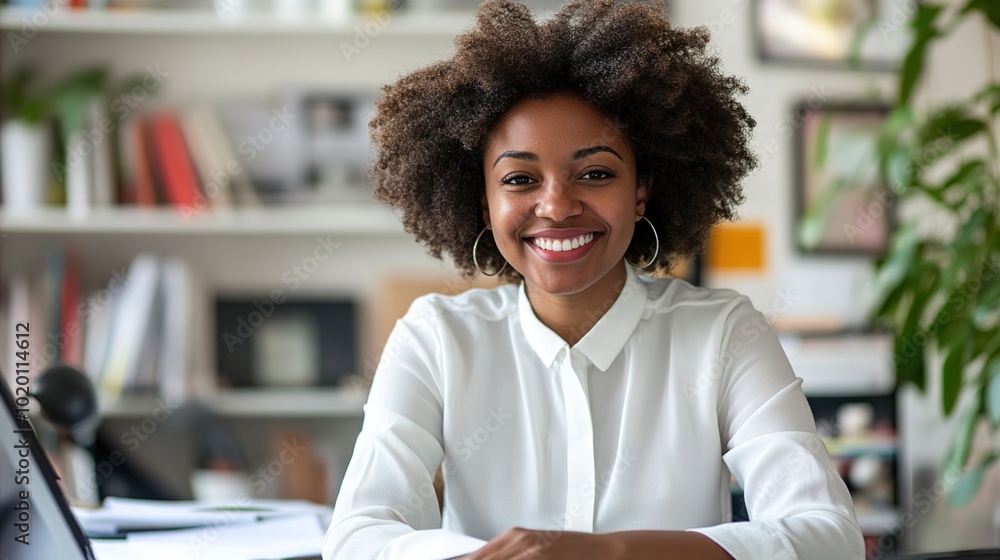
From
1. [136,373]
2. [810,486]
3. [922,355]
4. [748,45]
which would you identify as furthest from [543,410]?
[748,45]

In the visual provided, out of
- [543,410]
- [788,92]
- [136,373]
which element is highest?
[788,92]

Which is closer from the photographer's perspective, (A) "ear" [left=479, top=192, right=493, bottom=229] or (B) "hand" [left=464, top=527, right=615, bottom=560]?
(B) "hand" [left=464, top=527, right=615, bottom=560]

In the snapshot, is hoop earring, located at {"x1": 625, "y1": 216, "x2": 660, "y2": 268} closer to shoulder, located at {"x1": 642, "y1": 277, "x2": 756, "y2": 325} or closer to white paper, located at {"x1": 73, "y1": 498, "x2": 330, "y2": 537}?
shoulder, located at {"x1": 642, "y1": 277, "x2": 756, "y2": 325}

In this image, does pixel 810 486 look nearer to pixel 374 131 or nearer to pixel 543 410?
pixel 543 410

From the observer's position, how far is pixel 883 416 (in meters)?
2.79

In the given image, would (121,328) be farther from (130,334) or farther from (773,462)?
(773,462)

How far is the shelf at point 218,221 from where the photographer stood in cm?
263

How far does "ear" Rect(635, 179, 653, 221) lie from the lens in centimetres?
128

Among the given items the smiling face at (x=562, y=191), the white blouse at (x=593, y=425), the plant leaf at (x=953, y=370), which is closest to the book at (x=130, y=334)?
the white blouse at (x=593, y=425)

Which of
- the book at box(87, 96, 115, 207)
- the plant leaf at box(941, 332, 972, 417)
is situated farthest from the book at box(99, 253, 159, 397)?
the plant leaf at box(941, 332, 972, 417)

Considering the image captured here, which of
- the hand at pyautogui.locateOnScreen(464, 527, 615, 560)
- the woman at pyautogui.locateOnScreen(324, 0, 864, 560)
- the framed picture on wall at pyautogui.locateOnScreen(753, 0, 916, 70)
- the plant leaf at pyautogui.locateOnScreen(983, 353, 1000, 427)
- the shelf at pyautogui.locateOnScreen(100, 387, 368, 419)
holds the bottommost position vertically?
the shelf at pyautogui.locateOnScreen(100, 387, 368, 419)

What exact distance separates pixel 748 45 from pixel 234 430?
71.1 inches

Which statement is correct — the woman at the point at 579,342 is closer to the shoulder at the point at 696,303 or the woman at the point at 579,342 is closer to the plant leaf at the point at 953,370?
the shoulder at the point at 696,303

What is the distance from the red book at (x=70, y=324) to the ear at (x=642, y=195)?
6.09 ft
